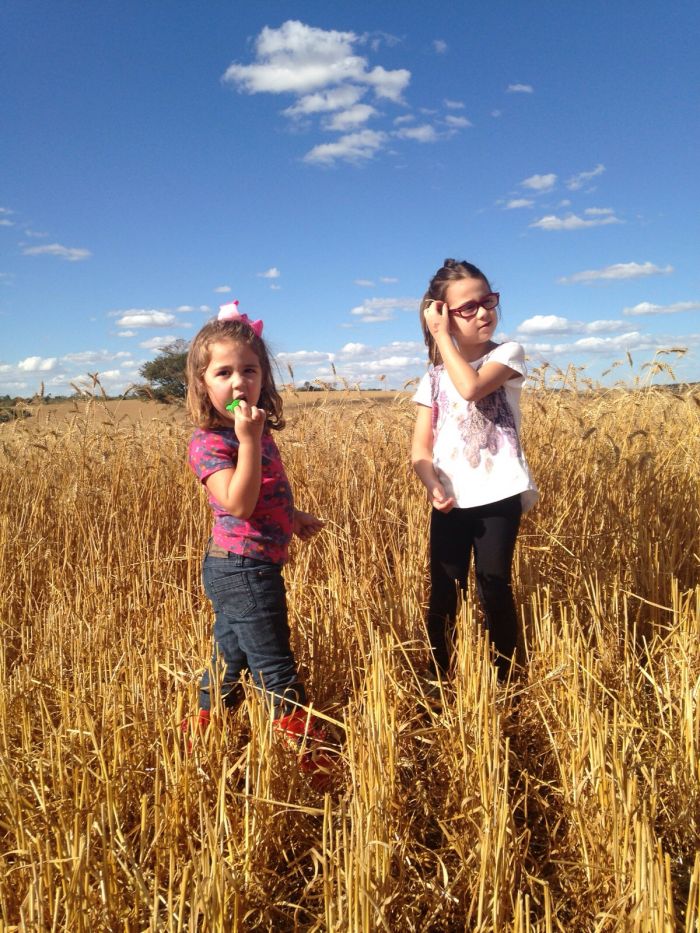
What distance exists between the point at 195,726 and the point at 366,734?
1.34ft

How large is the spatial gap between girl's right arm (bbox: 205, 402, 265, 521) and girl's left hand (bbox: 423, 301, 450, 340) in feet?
2.26

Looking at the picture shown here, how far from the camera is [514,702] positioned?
1866mm

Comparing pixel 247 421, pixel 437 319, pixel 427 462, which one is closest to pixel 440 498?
pixel 427 462

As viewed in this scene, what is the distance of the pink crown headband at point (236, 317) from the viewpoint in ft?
5.61

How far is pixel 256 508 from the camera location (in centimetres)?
165

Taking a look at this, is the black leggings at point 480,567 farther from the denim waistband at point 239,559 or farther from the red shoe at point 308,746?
the denim waistband at point 239,559

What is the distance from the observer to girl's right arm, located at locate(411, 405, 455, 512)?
1.86 m

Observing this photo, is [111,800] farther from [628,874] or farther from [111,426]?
[111,426]

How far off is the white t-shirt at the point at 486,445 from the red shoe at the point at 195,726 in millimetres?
928

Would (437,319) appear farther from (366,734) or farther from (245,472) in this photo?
(366,734)

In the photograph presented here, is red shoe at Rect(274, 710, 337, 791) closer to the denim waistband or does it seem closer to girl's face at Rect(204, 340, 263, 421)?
the denim waistband

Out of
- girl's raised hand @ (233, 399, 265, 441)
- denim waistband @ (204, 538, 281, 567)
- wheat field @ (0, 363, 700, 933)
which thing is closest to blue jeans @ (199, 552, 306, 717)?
denim waistband @ (204, 538, 281, 567)

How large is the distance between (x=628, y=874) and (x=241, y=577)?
1.03 m

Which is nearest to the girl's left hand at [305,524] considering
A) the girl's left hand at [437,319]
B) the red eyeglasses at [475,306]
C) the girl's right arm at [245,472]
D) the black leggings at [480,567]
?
the girl's right arm at [245,472]
